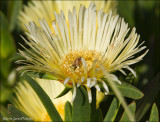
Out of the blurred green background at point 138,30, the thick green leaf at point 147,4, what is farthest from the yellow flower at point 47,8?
the thick green leaf at point 147,4

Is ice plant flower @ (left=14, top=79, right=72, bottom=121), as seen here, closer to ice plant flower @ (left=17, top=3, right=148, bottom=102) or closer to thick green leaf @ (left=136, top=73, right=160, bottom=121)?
ice plant flower @ (left=17, top=3, right=148, bottom=102)

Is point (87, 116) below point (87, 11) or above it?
below

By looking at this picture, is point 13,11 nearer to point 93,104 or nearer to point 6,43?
point 6,43

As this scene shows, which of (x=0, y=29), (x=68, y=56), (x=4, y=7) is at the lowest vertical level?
(x=68, y=56)

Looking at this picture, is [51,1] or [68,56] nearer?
[68,56]

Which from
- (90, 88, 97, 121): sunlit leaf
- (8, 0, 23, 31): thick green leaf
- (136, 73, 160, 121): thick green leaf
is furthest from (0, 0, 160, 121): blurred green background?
(90, 88, 97, 121): sunlit leaf

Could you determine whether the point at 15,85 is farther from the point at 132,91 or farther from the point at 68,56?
the point at 132,91

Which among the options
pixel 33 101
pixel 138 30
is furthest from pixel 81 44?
pixel 138 30

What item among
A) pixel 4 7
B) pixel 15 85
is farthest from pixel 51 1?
pixel 15 85
